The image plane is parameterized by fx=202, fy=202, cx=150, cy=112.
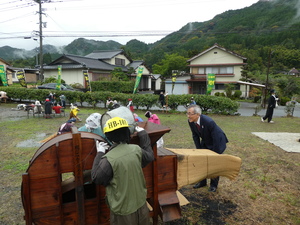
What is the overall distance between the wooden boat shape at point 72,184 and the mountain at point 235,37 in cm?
3568

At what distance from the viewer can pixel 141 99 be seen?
651 inches

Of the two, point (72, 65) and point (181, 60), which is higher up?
point (181, 60)

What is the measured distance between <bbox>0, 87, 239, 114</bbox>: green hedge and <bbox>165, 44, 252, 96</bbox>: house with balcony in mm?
15089

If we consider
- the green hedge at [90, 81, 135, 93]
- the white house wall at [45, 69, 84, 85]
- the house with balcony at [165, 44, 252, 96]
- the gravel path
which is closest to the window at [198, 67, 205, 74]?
the house with balcony at [165, 44, 252, 96]

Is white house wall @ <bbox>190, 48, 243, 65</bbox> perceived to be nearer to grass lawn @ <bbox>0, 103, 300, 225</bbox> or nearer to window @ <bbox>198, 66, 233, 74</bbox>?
window @ <bbox>198, 66, 233, 74</bbox>

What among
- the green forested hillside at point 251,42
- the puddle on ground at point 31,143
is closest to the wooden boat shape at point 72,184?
the puddle on ground at point 31,143

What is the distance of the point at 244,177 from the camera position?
4773mm

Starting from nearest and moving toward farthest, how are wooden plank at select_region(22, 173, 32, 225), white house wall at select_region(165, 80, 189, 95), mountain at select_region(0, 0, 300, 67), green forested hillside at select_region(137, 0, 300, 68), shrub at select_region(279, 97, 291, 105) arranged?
wooden plank at select_region(22, 173, 32, 225) → shrub at select_region(279, 97, 291, 105) → white house wall at select_region(165, 80, 189, 95) → green forested hillside at select_region(137, 0, 300, 68) → mountain at select_region(0, 0, 300, 67)

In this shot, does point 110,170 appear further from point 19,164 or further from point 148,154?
point 19,164

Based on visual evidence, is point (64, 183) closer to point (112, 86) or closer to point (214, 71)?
point (112, 86)

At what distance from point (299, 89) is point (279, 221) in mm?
30956

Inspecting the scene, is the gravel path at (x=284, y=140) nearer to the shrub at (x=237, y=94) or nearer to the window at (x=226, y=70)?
the shrub at (x=237, y=94)

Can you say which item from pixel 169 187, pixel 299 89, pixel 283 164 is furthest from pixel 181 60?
pixel 169 187

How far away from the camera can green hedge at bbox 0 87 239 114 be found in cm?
1490
